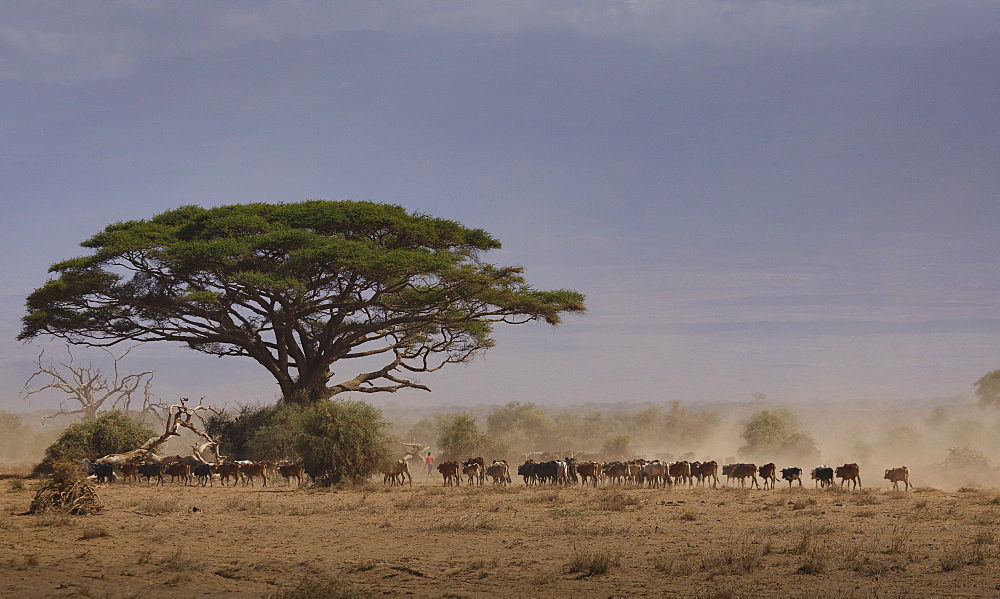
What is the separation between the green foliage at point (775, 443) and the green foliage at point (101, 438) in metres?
45.4

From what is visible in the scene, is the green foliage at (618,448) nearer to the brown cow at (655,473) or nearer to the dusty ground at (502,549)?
the brown cow at (655,473)

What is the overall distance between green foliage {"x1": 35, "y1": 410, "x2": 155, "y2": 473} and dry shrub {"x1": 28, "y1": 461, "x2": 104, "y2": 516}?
51.7ft

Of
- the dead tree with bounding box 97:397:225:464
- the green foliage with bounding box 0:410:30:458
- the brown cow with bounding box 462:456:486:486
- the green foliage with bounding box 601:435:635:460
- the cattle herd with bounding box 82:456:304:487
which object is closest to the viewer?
the cattle herd with bounding box 82:456:304:487

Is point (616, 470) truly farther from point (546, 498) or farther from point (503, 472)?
point (546, 498)

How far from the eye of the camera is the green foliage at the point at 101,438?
3328 cm

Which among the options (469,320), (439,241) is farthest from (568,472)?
(439,241)

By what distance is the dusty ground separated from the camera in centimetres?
1120

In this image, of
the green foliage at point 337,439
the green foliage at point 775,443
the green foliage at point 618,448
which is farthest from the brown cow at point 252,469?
the green foliage at point 775,443

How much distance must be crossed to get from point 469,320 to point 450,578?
78.9 feet

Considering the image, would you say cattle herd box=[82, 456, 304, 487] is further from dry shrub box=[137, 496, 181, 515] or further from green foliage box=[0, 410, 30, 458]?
green foliage box=[0, 410, 30, 458]

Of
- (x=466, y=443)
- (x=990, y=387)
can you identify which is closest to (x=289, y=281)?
(x=466, y=443)

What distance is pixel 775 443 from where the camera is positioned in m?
62.4

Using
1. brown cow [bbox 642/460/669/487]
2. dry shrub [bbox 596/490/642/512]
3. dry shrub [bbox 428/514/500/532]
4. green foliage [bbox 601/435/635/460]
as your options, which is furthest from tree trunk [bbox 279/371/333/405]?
green foliage [bbox 601/435/635/460]

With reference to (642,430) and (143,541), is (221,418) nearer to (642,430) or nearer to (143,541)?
(143,541)
